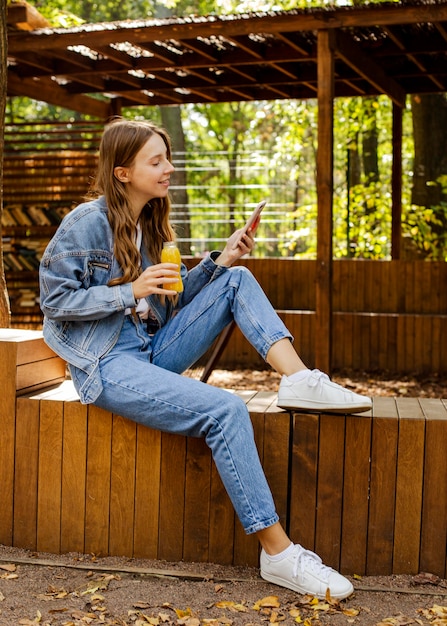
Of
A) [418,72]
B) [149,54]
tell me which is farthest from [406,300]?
[149,54]

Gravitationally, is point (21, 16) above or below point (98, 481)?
above

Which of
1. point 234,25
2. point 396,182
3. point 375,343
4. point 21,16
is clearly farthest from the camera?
point 396,182

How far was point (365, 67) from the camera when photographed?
744 centimetres

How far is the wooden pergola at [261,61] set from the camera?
6.36 meters

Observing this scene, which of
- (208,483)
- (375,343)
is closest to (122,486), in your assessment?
(208,483)

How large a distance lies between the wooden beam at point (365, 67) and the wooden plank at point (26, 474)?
4276mm

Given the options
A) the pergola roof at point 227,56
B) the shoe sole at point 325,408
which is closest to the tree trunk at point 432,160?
the pergola roof at point 227,56

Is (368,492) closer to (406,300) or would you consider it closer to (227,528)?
(227,528)

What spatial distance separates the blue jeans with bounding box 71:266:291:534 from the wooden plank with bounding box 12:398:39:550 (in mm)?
322

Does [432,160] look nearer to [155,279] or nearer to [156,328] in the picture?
[156,328]

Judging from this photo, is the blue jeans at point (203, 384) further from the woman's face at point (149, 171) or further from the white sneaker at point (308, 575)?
the woman's face at point (149, 171)

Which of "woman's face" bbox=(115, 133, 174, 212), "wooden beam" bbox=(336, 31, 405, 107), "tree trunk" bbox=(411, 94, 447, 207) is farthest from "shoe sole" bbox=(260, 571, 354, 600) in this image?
"tree trunk" bbox=(411, 94, 447, 207)

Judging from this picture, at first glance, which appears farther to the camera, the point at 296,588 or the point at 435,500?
the point at 435,500

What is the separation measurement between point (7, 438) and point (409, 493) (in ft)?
4.92
